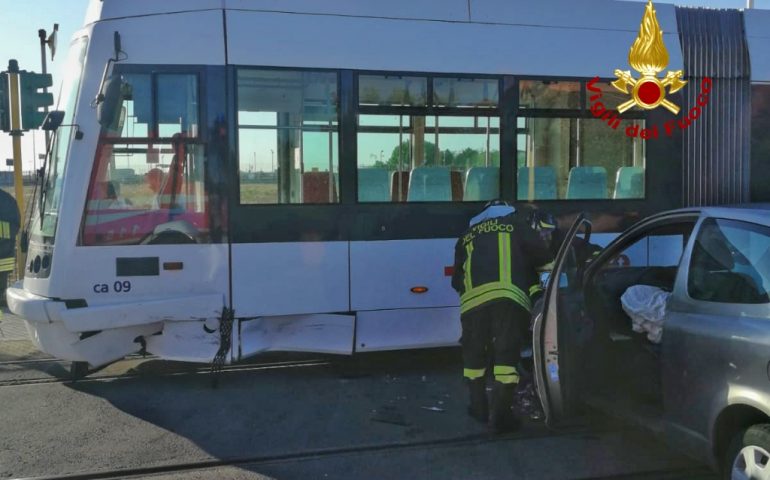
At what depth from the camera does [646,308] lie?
4.49 metres

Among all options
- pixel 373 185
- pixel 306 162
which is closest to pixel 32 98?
pixel 306 162

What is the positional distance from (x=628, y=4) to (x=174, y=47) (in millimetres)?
4440

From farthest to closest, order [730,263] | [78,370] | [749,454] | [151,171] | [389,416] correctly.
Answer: [78,370] → [151,171] → [389,416] → [730,263] → [749,454]

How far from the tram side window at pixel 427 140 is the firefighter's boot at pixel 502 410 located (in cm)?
211

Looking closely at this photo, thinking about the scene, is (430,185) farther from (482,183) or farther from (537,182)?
(537,182)

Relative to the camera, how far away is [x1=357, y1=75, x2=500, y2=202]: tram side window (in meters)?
6.52

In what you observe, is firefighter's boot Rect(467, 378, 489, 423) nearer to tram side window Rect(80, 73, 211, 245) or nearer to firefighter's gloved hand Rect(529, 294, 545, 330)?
firefighter's gloved hand Rect(529, 294, 545, 330)

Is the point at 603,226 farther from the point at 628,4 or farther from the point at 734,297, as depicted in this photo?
the point at 734,297

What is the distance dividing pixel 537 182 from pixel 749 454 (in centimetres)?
385

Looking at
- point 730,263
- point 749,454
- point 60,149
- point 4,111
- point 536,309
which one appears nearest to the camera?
point 749,454

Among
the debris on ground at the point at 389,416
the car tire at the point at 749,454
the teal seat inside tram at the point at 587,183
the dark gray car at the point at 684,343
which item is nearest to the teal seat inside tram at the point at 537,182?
the teal seat inside tram at the point at 587,183

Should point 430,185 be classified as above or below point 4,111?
below

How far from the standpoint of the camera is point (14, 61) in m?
10.5

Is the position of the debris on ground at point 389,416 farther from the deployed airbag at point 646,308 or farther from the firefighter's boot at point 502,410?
the deployed airbag at point 646,308
